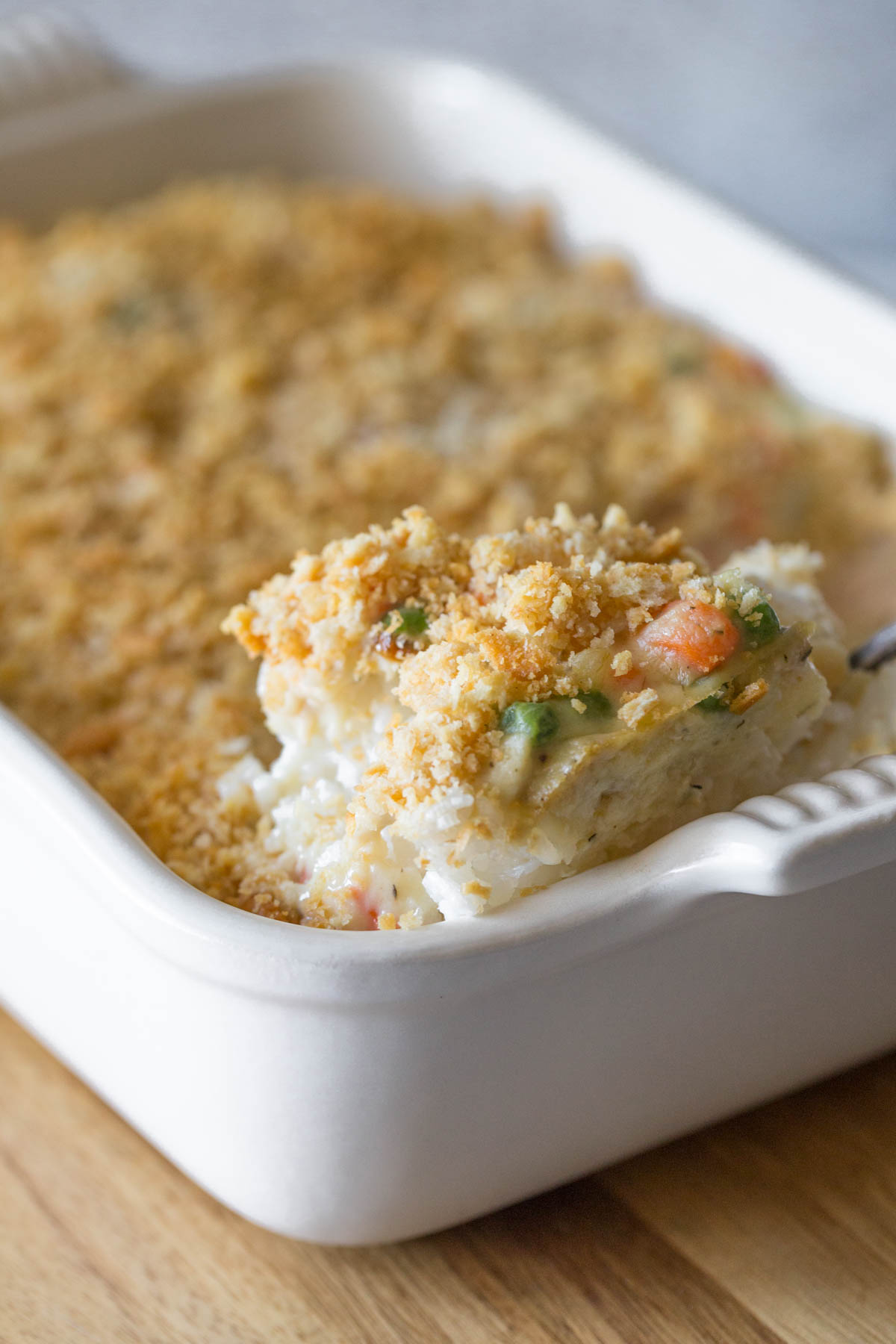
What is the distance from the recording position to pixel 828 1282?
989mm

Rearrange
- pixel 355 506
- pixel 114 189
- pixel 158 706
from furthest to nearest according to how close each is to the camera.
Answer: pixel 114 189
pixel 355 506
pixel 158 706


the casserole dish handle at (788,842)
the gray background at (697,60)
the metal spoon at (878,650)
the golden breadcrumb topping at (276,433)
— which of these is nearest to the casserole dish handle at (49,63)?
the golden breadcrumb topping at (276,433)

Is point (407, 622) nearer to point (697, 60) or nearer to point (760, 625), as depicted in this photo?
point (760, 625)

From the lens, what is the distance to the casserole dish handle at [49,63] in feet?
6.48

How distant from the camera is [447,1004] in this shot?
840 millimetres

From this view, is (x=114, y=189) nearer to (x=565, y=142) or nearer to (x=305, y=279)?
(x=305, y=279)

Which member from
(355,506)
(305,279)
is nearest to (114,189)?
(305,279)

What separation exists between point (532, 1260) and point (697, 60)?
246 cm

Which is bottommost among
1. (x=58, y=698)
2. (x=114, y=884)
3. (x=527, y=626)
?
(x=58, y=698)

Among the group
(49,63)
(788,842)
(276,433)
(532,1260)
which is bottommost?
(532,1260)

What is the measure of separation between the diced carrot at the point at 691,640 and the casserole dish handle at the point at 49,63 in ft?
4.64

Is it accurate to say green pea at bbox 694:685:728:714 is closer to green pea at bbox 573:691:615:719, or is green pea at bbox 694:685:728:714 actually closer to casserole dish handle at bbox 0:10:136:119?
green pea at bbox 573:691:615:719

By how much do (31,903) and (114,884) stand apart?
14cm

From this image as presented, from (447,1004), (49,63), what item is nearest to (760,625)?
(447,1004)
